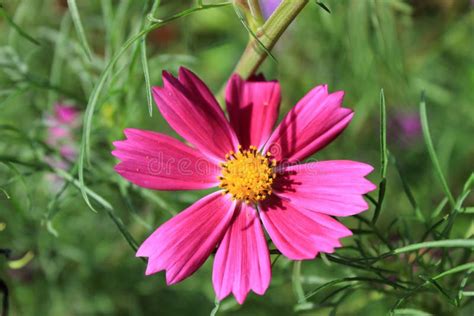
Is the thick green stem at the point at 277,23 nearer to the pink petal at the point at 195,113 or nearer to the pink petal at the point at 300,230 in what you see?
the pink petal at the point at 195,113

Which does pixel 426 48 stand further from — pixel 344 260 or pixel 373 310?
pixel 344 260

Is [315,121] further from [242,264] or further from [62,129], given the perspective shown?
[62,129]

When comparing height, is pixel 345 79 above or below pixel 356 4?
below

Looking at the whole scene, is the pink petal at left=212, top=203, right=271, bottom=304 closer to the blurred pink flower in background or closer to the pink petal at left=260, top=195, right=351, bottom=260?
the pink petal at left=260, top=195, right=351, bottom=260

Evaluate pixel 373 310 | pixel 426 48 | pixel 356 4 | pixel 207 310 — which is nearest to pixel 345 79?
pixel 356 4

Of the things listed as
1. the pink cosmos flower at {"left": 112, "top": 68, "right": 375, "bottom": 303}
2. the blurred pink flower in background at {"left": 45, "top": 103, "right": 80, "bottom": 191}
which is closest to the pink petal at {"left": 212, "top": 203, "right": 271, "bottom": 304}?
the pink cosmos flower at {"left": 112, "top": 68, "right": 375, "bottom": 303}

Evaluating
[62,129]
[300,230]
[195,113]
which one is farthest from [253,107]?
[62,129]
